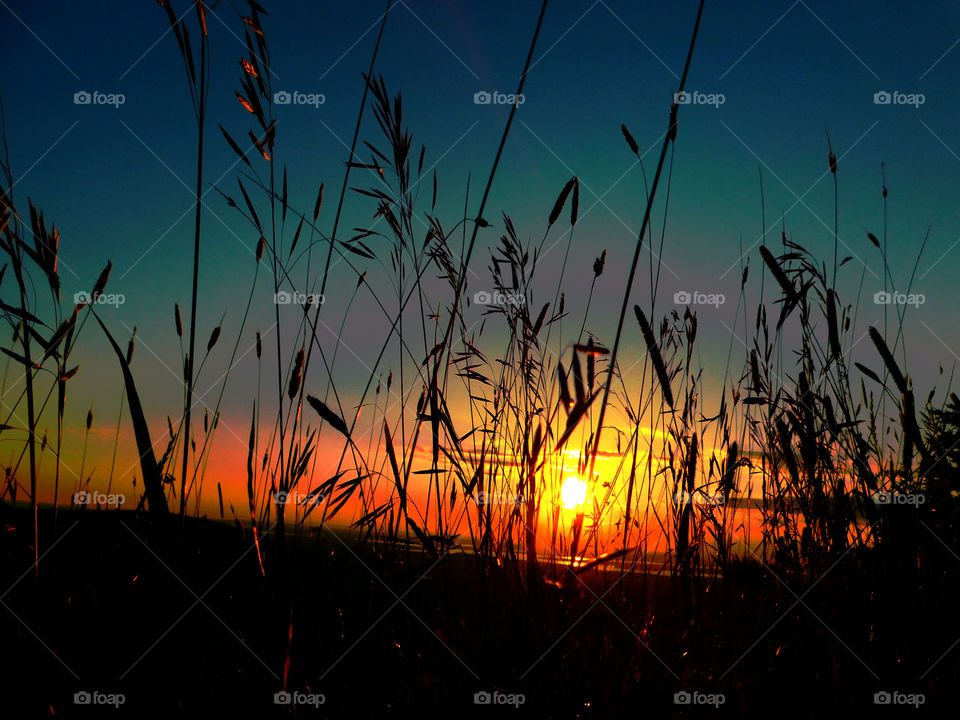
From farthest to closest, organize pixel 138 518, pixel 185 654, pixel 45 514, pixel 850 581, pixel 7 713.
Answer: pixel 45 514
pixel 138 518
pixel 850 581
pixel 185 654
pixel 7 713

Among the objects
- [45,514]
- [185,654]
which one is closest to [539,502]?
[185,654]

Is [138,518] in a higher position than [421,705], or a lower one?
higher

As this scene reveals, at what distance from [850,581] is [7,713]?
181cm

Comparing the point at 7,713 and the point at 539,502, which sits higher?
the point at 539,502

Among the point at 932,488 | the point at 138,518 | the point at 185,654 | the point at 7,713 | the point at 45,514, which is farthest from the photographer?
the point at 45,514

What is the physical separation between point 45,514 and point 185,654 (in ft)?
5.01

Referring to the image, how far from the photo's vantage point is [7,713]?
40.6 inches

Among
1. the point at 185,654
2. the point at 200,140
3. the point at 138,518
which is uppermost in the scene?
the point at 200,140

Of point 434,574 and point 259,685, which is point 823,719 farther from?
point 259,685

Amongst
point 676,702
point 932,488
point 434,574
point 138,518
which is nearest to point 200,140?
point 138,518

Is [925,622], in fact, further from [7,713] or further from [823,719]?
[7,713]

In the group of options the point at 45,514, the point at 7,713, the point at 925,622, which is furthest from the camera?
the point at 45,514

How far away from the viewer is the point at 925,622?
51.4 inches

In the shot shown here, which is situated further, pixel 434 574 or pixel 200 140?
pixel 434 574
